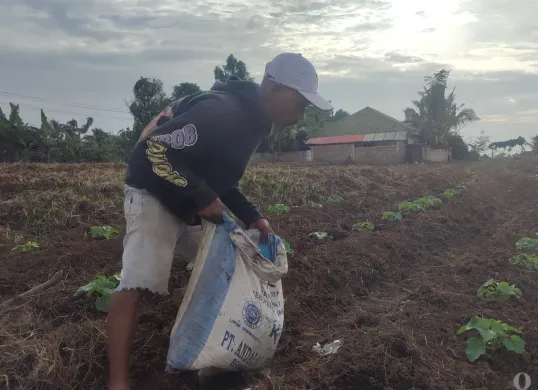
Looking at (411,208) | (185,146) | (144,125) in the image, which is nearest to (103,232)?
(185,146)

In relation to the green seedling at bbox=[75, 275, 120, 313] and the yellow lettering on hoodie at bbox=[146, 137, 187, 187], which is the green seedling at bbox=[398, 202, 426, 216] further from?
the yellow lettering on hoodie at bbox=[146, 137, 187, 187]

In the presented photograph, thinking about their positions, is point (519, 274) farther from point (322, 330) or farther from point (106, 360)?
point (106, 360)

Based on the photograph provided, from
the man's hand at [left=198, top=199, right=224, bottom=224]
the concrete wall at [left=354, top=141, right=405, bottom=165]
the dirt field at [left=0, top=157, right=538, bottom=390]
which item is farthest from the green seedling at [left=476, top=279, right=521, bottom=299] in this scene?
the concrete wall at [left=354, top=141, right=405, bottom=165]

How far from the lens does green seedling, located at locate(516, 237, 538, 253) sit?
5.59 meters

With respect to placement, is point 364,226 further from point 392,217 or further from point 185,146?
point 185,146

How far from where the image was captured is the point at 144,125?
28.4 metres

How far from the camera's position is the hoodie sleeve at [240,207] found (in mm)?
3035

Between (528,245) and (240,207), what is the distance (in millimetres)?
4180

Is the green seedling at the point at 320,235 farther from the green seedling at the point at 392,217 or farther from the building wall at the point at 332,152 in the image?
the building wall at the point at 332,152

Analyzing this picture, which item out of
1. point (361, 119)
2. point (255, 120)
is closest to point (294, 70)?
point (255, 120)

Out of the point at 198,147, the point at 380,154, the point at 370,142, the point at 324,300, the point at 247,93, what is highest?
the point at 247,93

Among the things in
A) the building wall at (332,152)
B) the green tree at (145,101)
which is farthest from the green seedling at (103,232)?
the building wall at (332,152)

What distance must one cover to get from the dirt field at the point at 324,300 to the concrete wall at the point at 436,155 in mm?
31006

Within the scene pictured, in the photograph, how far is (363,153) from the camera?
35406mm
